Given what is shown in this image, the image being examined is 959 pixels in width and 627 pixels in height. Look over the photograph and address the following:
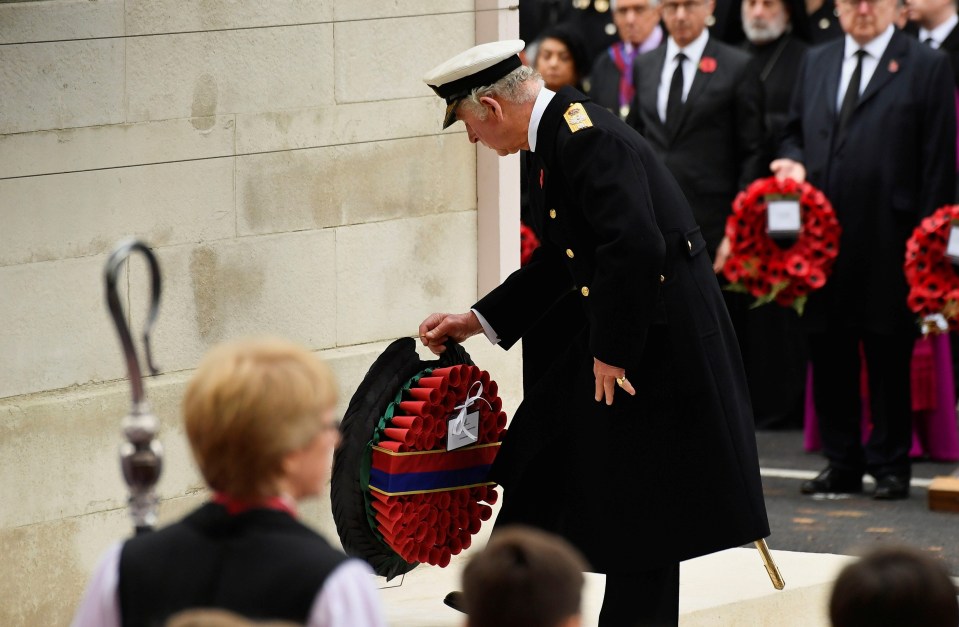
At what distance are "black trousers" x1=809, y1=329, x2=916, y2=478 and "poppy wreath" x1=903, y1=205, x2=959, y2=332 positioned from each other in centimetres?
34

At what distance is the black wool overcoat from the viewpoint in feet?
15.6

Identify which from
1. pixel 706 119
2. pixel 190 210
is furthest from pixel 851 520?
pixel 190 210

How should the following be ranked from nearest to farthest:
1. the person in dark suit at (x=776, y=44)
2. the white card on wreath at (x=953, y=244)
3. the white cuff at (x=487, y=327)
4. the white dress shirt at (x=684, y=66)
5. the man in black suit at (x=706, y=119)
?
the white cuff at (x=487, y=327) → the white card on wreath at (x=953, y=244) → the man in black suit at (x=706, y=119) → the white dress shirt at (x=684, y=66) → the person in dark suit at (x=776, y=44)

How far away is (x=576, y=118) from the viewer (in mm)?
4734

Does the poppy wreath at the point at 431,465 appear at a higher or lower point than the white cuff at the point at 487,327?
lower

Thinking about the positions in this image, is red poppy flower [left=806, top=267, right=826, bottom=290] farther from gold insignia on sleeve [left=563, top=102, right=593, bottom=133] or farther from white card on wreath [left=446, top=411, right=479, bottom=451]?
gold insignia on sleeve [left=563, top=102, right=593, bottom=133]

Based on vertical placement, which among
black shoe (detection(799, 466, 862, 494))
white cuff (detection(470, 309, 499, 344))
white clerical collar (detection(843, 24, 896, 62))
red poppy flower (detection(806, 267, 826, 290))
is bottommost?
black shoe (detection(799, 466, 862, 494))

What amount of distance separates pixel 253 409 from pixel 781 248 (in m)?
Result: 5.46

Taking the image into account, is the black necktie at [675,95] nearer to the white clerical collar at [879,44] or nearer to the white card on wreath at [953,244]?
the white clerical collar at [879,44]

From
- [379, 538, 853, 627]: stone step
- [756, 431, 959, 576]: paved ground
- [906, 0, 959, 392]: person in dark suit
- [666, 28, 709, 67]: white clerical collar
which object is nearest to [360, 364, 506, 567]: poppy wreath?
[379, 538, 853, 627]: stone step

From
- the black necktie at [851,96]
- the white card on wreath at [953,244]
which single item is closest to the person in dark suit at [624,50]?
the black necktie at [851,96]

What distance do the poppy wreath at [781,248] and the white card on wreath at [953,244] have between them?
0.50m

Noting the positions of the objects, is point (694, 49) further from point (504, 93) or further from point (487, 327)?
point (504, 93)

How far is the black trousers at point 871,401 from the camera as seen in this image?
8.01 m
